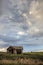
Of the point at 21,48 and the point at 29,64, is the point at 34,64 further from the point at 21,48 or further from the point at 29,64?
the point at 21,48

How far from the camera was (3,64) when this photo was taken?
21.9m

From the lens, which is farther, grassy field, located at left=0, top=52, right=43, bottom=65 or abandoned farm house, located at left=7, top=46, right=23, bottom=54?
abandoned farm house, located at left=7, top=46, right=23, bottom=54

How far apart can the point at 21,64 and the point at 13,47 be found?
22.3 metres

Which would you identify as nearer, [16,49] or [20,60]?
[20,60]

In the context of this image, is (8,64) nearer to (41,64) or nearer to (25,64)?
(25,64)

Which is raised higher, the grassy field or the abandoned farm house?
the abandoned farm house

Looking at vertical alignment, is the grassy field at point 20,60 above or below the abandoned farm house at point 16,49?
below

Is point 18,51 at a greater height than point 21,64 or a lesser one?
greater

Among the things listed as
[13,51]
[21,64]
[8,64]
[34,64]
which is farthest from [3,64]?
[13,51]

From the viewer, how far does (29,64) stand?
22.4 m

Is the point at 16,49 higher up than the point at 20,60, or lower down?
higher up

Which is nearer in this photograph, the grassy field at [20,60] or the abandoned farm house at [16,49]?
the grassy field at [20,60]

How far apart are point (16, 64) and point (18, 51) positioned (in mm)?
22893

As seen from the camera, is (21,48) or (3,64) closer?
(3,64)
